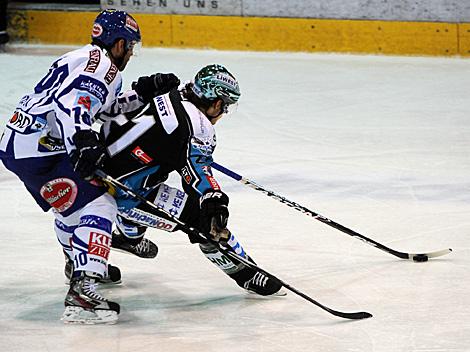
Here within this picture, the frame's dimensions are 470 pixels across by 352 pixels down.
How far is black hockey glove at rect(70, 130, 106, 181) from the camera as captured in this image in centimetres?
355

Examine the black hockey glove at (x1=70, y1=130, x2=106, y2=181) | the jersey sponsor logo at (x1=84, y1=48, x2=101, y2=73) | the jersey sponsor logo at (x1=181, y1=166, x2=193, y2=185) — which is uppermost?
the jersey sponsor logo at (x1=84, y1=48, x2=101, y2=73)

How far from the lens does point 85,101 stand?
145 inches

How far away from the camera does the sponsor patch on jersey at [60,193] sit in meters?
3.81

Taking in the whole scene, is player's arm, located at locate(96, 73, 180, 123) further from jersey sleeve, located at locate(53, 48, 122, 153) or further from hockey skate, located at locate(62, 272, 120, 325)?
hockey skate, located at locate(62, 272, 120, 325)

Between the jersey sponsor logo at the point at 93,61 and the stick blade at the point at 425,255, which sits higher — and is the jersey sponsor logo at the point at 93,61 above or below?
above

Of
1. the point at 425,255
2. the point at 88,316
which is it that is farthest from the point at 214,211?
the point at 425,255

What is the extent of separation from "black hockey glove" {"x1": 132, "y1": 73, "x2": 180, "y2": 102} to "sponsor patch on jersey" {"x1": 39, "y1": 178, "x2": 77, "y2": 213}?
54cm

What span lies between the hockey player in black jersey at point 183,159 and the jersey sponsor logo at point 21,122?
270 millimetres

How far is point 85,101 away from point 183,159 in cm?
40

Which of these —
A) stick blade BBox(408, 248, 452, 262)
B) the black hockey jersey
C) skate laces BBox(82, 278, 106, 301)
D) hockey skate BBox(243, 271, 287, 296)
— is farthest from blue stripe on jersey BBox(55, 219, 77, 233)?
stick blade BBox(408, 248, 452, 262)

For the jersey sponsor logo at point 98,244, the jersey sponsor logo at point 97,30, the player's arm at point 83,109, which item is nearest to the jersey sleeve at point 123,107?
the player's arm at point 83,109

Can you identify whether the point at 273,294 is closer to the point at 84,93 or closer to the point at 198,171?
the point at 198,171

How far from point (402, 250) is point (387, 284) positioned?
0.46 m

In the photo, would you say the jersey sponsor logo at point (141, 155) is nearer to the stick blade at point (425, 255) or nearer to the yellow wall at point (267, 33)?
the stick blade at point (425, 255)
